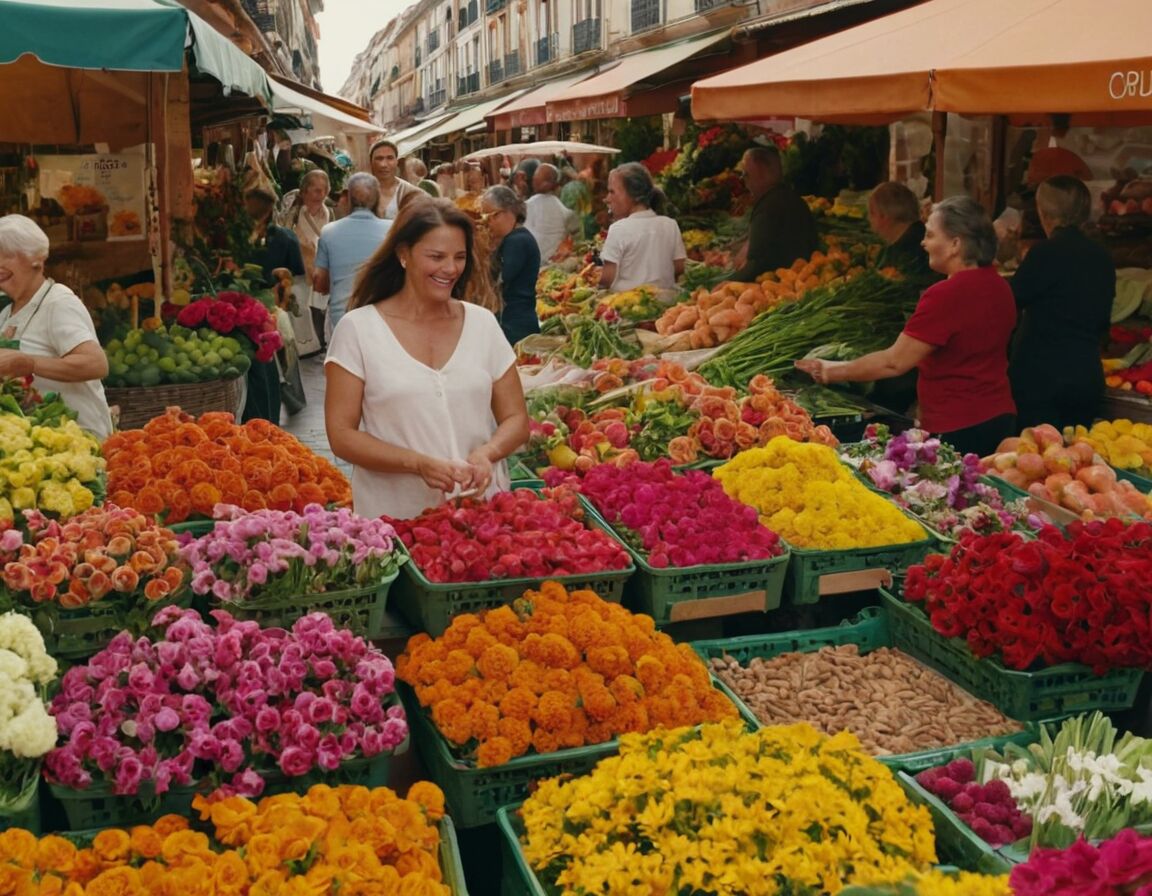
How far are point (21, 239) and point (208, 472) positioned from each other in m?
1.84

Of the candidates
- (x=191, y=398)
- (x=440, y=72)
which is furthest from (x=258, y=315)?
(x=440, y=72)

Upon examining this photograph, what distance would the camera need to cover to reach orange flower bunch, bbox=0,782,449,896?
2265 millimetres

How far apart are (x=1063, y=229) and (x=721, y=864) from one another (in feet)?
16.4

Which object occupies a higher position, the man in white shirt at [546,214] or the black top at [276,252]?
the man in white shirt at [546,214]

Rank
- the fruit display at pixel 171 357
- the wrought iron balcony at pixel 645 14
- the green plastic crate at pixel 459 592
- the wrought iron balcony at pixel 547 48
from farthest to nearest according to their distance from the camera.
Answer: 1. the wrought iron balcony at pixel 547 48
2. the wrought iron balcony at pixel 645 14
3. the fruit display at pixel 171 357
4. the green plastic crate at pixel 459 592

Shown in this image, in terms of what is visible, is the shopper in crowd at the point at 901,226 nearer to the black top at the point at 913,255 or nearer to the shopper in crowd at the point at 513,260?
the black top at the point at 913,255

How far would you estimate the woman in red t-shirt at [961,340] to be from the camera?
17.9ft

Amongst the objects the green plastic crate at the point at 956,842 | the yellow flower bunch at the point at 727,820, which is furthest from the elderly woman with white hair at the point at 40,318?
the green plastic crate at the point at 956,842

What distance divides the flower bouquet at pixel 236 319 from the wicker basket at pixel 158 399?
1.80 feet

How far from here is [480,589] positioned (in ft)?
11.4

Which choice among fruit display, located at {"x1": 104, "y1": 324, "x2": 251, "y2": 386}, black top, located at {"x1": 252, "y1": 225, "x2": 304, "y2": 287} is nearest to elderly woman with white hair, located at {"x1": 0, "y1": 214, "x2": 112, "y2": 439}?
fruit display, located at {"x1": 104, "y1": 324, "x2": 251, "y2": 386}

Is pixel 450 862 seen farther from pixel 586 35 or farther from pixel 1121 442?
pixel 586 35

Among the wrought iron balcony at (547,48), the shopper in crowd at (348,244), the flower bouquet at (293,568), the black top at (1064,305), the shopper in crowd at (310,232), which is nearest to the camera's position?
the flower bouquet at (293,568)

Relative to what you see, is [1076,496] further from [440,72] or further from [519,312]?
[440,72]
